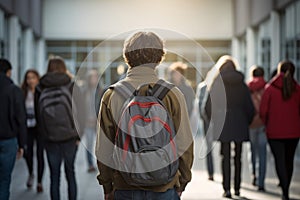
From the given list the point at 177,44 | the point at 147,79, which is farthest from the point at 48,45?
the point at 147,79

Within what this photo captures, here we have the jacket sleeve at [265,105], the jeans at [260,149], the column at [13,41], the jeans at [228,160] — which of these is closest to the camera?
the jacket sleeve at [265,105]

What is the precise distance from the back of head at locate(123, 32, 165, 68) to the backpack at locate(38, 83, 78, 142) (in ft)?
11.4

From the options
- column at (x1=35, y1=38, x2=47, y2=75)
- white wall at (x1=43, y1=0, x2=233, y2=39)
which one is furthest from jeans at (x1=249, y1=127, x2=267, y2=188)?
column at (x1=35, y1=38, x2=47, y2=75)

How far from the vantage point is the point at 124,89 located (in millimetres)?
3900

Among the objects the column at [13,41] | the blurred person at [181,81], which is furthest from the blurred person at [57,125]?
the column at [13,41]

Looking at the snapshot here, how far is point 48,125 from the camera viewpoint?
7344mm

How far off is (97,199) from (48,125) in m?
2.08

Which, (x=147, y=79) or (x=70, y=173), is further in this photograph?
(x=70, y=173)

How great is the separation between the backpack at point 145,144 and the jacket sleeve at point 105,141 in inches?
6.0

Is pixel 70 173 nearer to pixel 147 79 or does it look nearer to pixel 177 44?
pixel 147 79

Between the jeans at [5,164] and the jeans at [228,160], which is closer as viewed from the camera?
the jeans at [5,164]

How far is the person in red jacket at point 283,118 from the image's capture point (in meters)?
8.42

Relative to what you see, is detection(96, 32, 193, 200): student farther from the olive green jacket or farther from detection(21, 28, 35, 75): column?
detection(21, 28, 35, 75): column

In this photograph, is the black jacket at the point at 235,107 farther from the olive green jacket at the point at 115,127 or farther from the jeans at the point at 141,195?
the jeans at the point at 141,195
